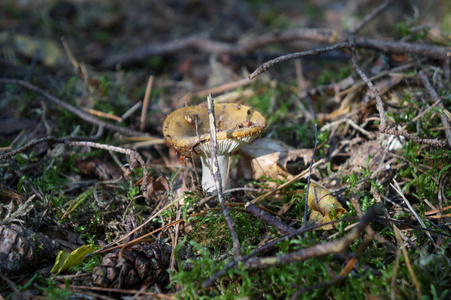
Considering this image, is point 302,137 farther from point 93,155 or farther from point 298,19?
point 298,19

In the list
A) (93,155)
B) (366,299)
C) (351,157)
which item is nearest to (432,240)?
(366,299)

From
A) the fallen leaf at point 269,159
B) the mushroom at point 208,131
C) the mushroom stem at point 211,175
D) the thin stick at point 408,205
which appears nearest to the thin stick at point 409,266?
the thin stick at point 408,205

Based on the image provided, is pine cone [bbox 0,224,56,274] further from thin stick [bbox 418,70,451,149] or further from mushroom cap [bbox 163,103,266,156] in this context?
thin stick [bbox 418,70,451,149]

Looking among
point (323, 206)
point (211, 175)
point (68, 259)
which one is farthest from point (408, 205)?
point (68, 259)

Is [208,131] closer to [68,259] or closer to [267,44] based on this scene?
[68,259]

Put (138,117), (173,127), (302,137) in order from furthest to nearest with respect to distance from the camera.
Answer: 1. (138,117)
2. (302,137)
3. (173,127)

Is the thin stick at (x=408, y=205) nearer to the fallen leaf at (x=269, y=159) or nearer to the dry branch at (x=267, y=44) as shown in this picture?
the fallen leaf at (x=269, y=159)
